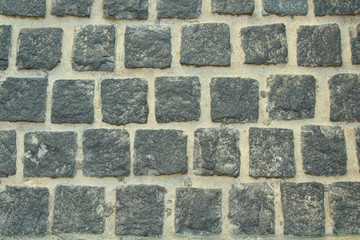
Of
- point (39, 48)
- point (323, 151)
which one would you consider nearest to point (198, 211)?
point (323, 151)

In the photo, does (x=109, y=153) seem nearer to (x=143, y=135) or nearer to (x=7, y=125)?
(x=143, y=135)

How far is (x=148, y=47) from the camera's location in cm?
226

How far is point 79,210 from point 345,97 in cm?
157

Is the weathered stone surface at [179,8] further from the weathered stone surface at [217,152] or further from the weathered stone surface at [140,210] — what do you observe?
the weathered stone surface at [140,210]

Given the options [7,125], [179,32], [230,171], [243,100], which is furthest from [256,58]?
[7,125]

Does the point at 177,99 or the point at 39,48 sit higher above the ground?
the point at 39,48

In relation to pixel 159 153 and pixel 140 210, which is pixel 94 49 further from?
pixel 140 210

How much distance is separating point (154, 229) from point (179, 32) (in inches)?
42.6

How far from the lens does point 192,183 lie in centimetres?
220

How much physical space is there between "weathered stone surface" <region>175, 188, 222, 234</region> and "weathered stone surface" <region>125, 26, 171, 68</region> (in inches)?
28.1

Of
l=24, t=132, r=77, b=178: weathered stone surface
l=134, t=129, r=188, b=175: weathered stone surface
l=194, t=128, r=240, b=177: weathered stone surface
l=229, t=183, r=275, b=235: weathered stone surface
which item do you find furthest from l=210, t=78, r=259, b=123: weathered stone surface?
l=24, t=132, r=77, b=178: weathered stone surface

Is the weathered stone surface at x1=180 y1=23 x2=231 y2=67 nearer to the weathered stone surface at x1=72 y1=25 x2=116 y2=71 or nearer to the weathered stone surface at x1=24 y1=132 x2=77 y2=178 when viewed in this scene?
the weathered stone surface at x1=72 y1=25 x2=116 y2=71

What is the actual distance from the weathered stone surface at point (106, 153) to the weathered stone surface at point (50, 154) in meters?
0.08

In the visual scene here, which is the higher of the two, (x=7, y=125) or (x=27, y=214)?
(x=7, y=125)
